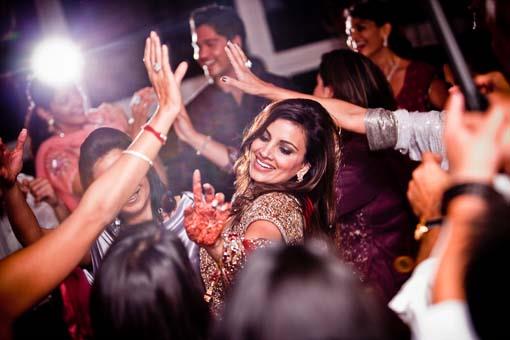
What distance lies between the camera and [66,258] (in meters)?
1.51

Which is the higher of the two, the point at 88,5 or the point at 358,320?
the point at 88,5

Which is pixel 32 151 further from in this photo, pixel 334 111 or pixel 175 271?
pixel 175 271

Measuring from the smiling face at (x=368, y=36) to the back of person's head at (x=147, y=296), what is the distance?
274 cm

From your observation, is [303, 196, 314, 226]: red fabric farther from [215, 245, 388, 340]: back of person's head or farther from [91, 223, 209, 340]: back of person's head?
[215, 245, 388, 340]: back of person's head

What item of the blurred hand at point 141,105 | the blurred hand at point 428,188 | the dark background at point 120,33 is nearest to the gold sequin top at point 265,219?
the blurred hand at point 428,188

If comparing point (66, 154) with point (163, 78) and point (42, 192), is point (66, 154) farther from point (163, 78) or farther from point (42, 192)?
point (163, 78)

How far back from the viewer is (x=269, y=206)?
87.7 inches

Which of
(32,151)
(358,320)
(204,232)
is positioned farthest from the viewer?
(32,151)

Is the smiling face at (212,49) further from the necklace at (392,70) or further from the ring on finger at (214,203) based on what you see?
the ring on finger at (214,203)

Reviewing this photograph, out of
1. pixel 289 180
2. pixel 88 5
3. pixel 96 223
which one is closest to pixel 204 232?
pixel 96 223

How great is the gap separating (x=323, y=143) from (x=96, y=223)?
133 cm

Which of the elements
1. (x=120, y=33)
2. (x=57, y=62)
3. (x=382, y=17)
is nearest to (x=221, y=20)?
→ (x=382, y=17)

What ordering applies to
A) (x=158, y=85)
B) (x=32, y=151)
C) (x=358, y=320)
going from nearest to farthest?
(x=358, y=320) → (x=158, y=85) → (x=32, y=151)

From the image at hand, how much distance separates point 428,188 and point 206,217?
→ 2.65 ft
